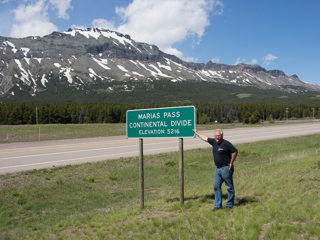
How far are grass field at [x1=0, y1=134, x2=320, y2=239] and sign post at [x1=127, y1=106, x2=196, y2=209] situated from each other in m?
1.13

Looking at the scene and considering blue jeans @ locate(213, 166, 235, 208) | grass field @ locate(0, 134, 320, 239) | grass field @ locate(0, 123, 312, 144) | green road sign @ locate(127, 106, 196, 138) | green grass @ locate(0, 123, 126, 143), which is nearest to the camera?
grass field @ locate(0, 134, 320, 239)

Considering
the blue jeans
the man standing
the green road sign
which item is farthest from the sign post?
the blue jeans

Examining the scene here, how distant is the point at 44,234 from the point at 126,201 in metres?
3.72

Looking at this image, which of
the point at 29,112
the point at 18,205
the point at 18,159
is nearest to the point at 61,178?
the point at 18,205

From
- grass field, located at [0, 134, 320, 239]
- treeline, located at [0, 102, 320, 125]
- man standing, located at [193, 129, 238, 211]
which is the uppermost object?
treeline, located at [0, 102, 320, 125]

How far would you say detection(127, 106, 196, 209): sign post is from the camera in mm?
6957

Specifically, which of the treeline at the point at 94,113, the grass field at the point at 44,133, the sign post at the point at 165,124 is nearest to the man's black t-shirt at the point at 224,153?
the sign post at the point at 165,124

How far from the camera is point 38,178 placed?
11.7 m

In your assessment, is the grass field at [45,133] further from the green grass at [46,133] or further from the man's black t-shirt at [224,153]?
the man's black t-shirt at [224,153]

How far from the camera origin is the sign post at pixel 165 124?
696 centimetres

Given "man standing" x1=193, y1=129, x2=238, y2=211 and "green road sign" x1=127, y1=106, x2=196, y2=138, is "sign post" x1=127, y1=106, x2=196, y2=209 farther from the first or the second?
"man standing" x1=193, y1=129, x2=238, y2=211

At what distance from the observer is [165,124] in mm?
7379

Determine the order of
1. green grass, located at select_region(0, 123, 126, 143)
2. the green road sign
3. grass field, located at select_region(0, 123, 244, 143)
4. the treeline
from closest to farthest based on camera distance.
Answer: the green road sign < grass field, located at select_region(0, 123, 244, 143) < green grass, located at select_region(0, 123, 126, 143) < the treeline

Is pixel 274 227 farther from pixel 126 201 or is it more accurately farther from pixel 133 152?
pixel 133 152
